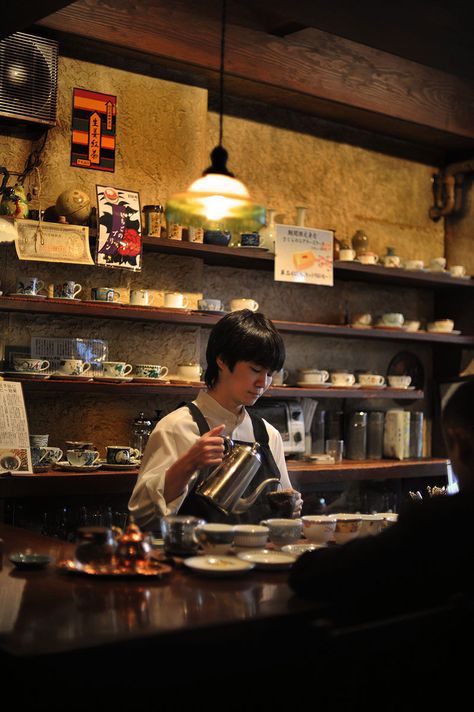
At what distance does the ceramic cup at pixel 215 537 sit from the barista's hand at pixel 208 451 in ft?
1.55

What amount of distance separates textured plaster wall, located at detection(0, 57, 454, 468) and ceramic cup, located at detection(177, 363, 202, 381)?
0.68 ft

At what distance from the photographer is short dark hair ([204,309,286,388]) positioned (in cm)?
329

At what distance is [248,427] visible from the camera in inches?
137

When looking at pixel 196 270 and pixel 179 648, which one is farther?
pixel 196 270

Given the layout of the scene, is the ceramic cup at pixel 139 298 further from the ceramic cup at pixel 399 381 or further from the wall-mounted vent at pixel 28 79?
the ceramic cup at pixel 399 381

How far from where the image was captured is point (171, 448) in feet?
10.6

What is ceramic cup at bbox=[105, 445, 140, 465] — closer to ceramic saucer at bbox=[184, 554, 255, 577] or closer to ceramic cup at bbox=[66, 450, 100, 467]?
ceramic cup at bbox=[66, 450, 100, 467]

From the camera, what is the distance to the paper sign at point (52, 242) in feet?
13.4

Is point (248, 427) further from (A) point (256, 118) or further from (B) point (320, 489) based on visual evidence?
(A) point (256, 118)

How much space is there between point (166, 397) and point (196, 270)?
692 mm

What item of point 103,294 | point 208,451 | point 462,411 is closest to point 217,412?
point 208,451

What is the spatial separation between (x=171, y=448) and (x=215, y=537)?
2.93 ft

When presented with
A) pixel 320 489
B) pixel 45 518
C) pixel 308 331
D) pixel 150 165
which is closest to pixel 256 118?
pixel 150 165

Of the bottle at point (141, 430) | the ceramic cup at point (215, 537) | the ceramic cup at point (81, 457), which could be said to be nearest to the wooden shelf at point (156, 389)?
the bottle at point (141, 430)
